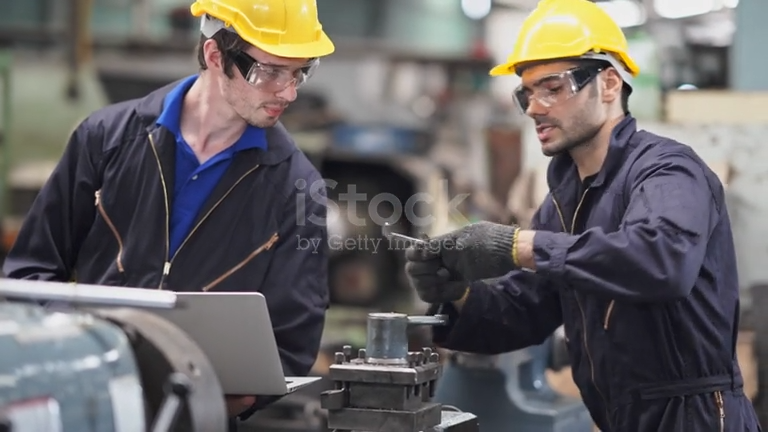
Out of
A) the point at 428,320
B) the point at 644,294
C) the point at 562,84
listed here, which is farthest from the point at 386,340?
the point at 562,84

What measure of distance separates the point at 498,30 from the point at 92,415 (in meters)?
5.38

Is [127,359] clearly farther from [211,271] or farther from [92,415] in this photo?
[211,271]

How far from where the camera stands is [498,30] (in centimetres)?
625

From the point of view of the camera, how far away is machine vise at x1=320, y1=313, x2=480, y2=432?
1579mm

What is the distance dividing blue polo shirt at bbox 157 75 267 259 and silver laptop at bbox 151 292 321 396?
514 millimetres

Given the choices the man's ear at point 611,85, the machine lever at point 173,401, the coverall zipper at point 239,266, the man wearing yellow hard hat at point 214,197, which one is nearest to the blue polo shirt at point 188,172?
the man wearing yellow hard hat at point 214,197

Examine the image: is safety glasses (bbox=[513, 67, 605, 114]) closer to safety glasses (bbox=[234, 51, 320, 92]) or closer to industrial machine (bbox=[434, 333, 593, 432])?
safety glasses (bbox=[234, 51, 320, 92])

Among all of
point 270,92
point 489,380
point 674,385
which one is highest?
point 270,92

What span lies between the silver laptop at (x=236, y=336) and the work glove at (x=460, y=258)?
14.6 inches

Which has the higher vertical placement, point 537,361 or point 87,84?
point 87,84

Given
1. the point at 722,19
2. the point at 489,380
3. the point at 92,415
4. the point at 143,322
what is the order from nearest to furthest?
the point at 92,415
the point at 143,322
the point at 489,380
the point at 722,19

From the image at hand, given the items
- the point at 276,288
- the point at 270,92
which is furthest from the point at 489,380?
the point at 270,92

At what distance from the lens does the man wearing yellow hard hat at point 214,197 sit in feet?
6.74

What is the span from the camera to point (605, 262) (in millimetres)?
1677
